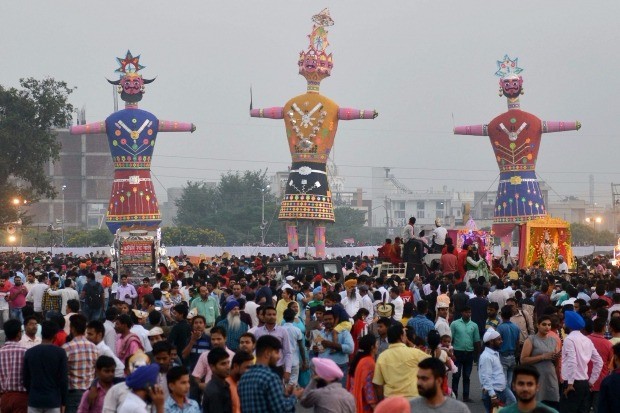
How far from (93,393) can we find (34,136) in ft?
152

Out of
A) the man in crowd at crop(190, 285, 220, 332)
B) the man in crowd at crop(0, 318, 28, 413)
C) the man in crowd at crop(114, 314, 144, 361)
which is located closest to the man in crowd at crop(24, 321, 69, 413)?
the man in crowd at crop(0, 318, 28, 413)

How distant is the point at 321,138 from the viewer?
41.4m

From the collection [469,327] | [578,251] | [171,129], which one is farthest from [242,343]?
[578,251]

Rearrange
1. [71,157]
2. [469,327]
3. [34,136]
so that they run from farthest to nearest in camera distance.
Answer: [71,157] → [34,136] → [469,327]

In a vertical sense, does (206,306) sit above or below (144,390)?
above

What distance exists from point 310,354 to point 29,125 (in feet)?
132

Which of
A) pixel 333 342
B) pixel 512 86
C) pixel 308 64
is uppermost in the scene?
pixel 308 64

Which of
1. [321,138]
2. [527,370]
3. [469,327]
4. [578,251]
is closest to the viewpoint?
[527,370]

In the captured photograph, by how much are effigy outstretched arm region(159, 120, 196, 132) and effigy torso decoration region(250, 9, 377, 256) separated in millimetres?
3066

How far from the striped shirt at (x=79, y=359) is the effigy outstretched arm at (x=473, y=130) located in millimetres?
33352

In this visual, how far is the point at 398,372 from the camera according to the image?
418 inches

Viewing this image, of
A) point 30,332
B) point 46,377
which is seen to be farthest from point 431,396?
point 30,332

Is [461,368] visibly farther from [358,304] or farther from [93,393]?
[93,393]

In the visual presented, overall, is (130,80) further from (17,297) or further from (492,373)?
(492,373)
